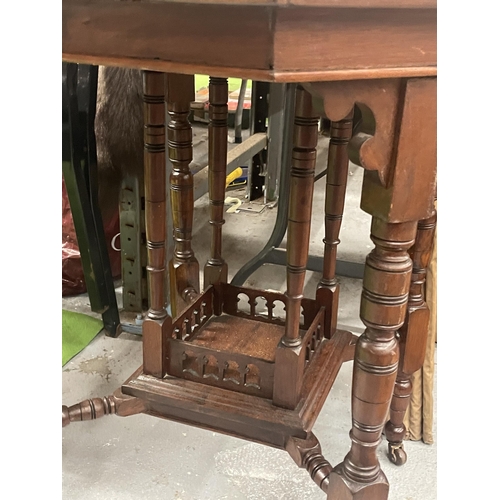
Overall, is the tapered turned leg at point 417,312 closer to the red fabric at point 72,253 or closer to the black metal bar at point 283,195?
the black metal bar at point 283,195

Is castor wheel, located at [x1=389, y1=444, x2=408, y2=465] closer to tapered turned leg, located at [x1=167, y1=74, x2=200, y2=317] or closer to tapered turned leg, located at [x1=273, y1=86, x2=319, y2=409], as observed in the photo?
tapered turned leg, located at [x1=273, y1=86, x2=319, y2=409]

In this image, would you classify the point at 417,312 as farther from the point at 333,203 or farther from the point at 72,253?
the point at 72,253

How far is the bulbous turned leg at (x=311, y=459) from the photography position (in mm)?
821

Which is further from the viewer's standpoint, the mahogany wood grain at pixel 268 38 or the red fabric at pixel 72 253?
the red fabric at pixel 72 253

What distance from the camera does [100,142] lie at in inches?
56.8

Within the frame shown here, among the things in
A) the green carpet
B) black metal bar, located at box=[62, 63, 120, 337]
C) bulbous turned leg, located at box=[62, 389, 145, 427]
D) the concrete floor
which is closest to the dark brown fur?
black metal bar, located at box=[62, 63, 120, 337]

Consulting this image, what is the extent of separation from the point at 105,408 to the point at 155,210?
0.35 m

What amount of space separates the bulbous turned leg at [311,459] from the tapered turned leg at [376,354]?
0.02 m

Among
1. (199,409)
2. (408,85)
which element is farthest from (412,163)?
(199,409)

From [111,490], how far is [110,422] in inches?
8.1

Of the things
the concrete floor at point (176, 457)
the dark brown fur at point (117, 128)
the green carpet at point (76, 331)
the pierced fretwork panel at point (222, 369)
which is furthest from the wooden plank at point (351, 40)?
the green carpet at point (76, 331)

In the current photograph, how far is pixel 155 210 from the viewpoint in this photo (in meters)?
0.91

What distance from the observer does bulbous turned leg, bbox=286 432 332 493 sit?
0.82 metres

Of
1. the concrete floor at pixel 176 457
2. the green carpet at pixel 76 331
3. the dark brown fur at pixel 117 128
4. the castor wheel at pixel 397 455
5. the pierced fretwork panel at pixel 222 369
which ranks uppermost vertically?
the dark brown fur at pixel 117 128
